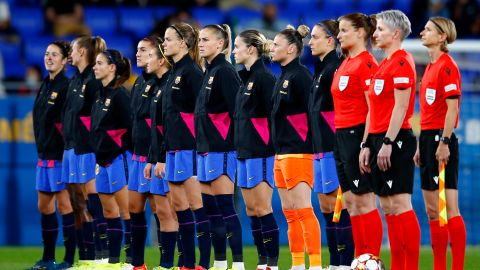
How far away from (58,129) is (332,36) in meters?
3.66

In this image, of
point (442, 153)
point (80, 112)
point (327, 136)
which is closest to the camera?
point (442, 153)

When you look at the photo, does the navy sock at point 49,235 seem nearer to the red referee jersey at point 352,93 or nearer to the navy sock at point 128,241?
the navy sock at point 128,241

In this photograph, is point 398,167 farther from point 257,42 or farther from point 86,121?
point 86,121

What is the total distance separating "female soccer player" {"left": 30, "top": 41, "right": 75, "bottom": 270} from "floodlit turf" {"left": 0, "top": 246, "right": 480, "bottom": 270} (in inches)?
22.8

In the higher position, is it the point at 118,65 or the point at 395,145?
the point at 118,65

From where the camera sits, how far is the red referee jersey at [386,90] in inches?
341

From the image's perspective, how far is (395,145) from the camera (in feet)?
28.2

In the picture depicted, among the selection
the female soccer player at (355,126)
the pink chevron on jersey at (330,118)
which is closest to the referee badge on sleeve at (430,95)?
the female soccer player at (355,126)

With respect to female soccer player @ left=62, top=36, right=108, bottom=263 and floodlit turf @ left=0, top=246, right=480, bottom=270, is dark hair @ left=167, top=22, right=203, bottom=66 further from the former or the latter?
floodlit turf @ left=0, top=246, right=480, bottom=270

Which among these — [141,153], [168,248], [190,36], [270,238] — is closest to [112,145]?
[141,153]

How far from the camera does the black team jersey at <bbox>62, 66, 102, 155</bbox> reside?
468 inches

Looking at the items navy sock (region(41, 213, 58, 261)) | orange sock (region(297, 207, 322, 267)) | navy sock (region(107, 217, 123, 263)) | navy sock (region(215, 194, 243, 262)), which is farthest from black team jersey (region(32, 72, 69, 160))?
orange sock (region(297, 207, 322, 267))

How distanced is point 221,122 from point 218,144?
0.23 metres

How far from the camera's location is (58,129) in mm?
12367
